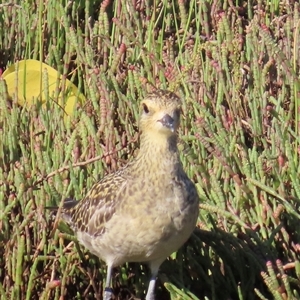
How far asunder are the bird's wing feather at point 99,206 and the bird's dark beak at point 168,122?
43cm

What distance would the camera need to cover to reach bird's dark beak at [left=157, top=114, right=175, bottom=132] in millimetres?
4340

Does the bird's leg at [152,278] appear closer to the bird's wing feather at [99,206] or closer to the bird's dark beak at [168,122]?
the bird's wing feather at [99,206]

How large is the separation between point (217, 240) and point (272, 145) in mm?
683

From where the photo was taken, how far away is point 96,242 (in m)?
4.68

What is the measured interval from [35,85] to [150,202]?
1.84 metres

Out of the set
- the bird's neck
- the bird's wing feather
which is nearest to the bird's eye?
the bird's neck

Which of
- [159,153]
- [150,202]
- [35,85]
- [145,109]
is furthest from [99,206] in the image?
[35,85]

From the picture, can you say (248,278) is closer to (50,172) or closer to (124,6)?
(50,172)

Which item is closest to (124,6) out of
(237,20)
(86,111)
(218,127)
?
(237,20)

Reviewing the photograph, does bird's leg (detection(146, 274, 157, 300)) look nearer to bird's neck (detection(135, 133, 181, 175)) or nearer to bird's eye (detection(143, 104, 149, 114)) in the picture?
bird's neck (detection(135, 133, 181, 175))

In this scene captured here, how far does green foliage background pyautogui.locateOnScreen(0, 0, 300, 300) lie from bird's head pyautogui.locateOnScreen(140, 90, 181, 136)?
1.39ft

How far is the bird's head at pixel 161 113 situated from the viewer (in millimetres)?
4366

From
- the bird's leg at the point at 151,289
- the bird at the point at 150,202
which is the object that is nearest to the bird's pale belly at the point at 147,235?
the bird at the point at 150,202

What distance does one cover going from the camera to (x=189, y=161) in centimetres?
511
